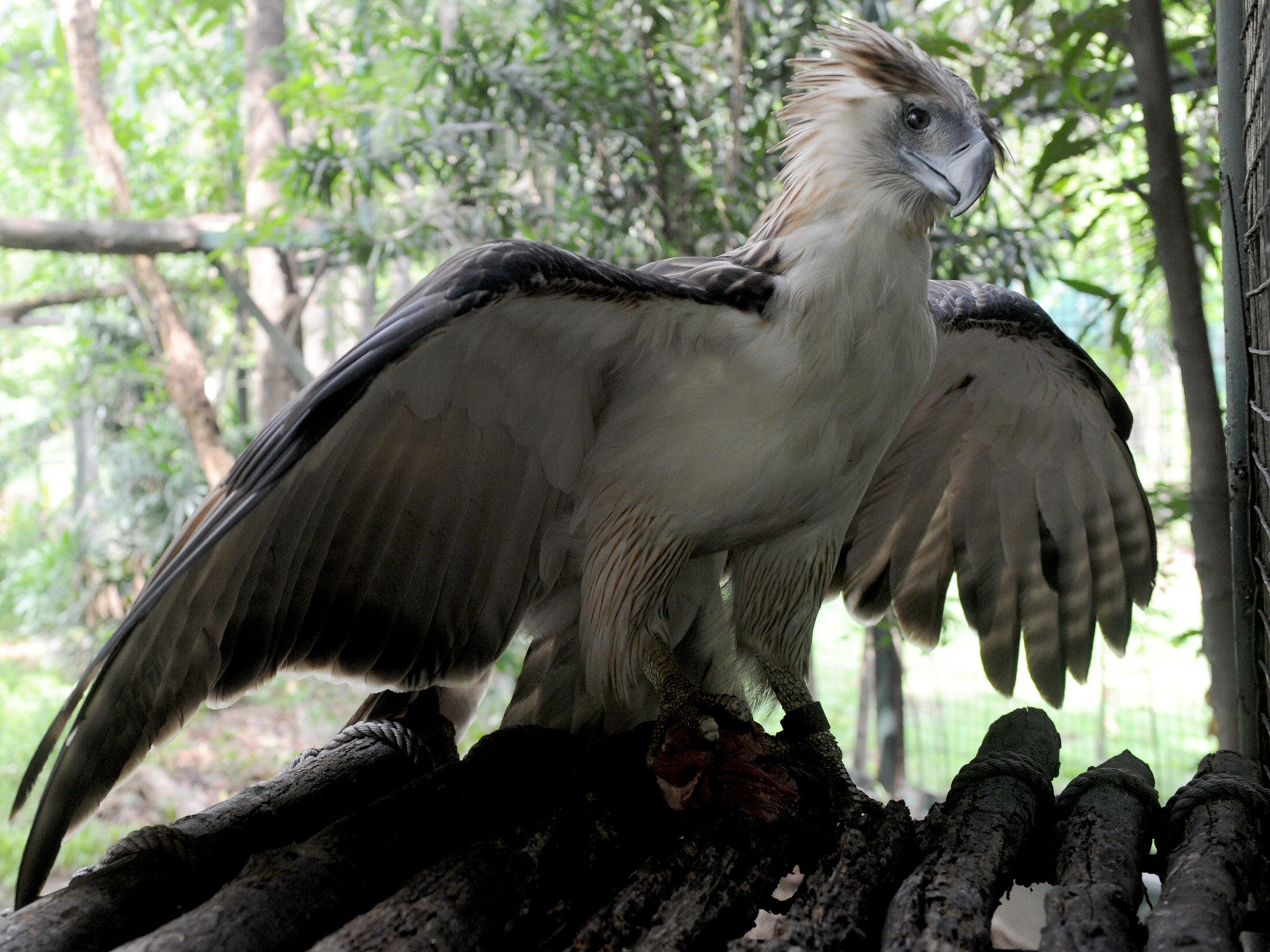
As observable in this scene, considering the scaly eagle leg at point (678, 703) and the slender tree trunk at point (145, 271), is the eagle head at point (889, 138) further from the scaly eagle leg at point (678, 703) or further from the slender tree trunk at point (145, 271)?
the slender tree trunk at point (145, 271)

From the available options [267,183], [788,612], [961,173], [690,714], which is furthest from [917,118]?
[267,183]

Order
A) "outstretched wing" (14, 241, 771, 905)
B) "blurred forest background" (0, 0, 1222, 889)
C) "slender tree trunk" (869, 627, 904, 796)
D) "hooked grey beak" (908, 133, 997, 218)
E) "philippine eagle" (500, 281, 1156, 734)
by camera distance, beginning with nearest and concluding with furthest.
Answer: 1. "outstretched wing" (14, 241, 771, 905)
2. "hooked grey beak" (908, 133, 997, 218)
3. "philippine eagle" (500, 281, 1156, 734)
4. "blurred forest background" (0, 0, 1222, 889)
5. "slender tree trunk" (869, 627, 904, 796)

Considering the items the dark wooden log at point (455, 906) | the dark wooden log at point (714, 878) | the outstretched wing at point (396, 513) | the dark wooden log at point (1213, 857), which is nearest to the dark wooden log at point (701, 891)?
the dark wooden log at point (714, 878)

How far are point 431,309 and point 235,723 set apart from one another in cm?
589

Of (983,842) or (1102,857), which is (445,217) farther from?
(1102,857)

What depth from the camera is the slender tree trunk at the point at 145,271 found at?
5066mm

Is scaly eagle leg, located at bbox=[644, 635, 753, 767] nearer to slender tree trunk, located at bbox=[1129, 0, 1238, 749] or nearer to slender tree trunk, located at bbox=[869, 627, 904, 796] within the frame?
slender tree trunk, located at bbox=[1129, 0, 1238, 749]

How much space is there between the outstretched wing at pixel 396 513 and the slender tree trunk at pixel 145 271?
9.76 feet

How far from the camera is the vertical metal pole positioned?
2029 millimetres

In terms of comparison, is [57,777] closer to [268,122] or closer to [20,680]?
[268,122]

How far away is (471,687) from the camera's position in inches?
98.8

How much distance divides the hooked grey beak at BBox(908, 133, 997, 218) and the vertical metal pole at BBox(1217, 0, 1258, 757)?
1.73 feet

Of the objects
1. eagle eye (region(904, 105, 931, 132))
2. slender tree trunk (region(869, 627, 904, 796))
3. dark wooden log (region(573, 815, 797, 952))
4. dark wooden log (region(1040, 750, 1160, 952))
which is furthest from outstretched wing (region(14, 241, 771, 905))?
slender tree trunk (region(869, 627, 904, 796))

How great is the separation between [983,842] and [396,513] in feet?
4.02
